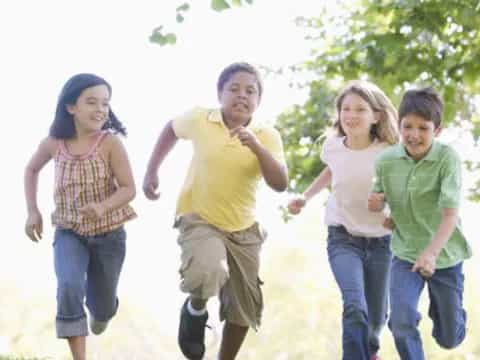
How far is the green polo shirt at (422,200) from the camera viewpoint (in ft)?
20.0

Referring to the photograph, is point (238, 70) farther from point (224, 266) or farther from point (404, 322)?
point (404, 322)

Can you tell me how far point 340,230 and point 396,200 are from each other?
0.49 metres

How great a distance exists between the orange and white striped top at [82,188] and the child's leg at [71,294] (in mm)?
136

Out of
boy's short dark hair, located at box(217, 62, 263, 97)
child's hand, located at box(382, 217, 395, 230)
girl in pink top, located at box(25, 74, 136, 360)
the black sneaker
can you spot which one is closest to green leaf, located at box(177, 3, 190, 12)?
girl in pink top, located at box(25, 74, 136, 360)

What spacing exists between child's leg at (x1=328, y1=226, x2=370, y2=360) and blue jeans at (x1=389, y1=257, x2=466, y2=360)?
0.20 m

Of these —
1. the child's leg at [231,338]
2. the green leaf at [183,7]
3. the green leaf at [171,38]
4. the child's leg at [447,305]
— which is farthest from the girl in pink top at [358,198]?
the green leaf at [183,7]

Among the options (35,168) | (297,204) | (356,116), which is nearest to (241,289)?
(297,204)

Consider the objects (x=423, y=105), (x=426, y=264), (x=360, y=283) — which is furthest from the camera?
(x=360, y=283)

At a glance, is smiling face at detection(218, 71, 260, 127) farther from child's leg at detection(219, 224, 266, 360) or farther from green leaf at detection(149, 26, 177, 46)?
green leaf at detection(149, 26, 177, 46)

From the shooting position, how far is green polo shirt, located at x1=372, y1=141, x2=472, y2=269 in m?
6.09

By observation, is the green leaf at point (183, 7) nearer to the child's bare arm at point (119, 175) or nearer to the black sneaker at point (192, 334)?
the child's bare arm at point (119, 175)

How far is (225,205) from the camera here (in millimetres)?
6539

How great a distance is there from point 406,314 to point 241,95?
1707 millimetres

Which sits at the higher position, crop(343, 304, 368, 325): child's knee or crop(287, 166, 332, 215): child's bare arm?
crop(287, 166, 332, 215): child's bare arm
